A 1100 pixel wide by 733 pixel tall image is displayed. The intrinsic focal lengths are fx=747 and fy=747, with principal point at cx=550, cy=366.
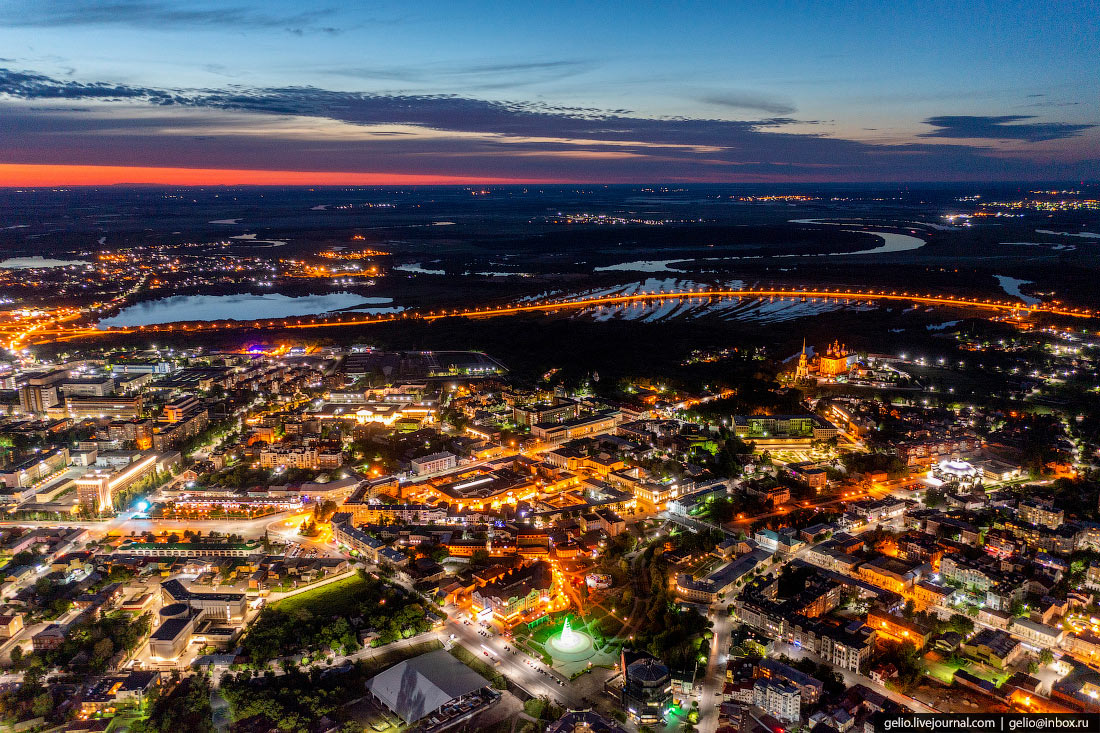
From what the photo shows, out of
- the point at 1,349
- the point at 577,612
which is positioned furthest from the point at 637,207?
the point at 577,612

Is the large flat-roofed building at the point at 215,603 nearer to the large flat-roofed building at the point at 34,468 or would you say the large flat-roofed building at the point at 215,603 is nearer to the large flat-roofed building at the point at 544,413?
the large flat-roofed building at the point at 34,468

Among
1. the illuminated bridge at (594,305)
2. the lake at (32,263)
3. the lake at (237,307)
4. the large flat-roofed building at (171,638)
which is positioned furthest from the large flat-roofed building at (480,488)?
the lake at (32,263)

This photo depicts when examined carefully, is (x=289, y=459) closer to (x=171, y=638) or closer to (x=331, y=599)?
(x=331, y=599)

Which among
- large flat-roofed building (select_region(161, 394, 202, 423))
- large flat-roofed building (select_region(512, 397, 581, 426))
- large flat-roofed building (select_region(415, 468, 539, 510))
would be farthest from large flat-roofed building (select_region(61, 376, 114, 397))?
large flat-roofed building (select_region(512, 397, 581, 426))

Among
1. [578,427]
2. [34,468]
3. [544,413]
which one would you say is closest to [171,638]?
[34,468]

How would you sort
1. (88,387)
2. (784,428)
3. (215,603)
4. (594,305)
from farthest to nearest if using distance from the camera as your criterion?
(594,305)
(88,387)
(784,428)
(215,603)

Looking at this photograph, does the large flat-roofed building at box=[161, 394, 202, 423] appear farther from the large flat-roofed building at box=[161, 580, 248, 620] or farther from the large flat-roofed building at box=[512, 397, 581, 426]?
the large flat-roofed building at box=[161, 580, 248, 620]
